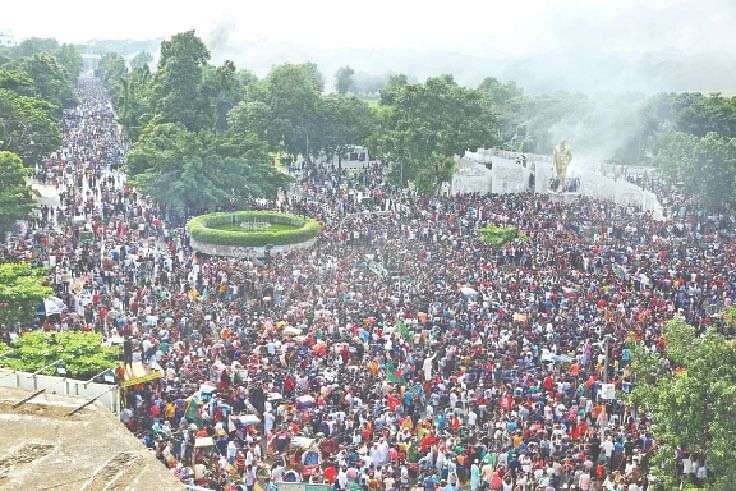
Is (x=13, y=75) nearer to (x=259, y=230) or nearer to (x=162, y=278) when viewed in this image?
(x=259, y=230)

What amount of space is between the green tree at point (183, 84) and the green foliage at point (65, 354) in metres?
29.2

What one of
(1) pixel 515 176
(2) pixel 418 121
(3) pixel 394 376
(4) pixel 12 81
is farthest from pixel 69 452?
(4) pixel 12 81

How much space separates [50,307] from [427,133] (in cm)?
2794

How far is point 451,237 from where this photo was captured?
3594cm

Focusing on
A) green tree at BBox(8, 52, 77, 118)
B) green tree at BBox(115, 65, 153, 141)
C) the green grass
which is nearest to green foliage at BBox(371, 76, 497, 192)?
the green grass

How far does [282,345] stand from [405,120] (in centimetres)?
2905

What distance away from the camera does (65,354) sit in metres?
17.8

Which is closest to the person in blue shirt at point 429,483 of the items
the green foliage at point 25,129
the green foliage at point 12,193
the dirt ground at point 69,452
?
the dirt ground at point 69,452

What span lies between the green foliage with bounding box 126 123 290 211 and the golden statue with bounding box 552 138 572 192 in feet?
47.8

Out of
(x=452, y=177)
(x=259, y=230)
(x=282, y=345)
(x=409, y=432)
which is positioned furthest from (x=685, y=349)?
(x=452, y=177)

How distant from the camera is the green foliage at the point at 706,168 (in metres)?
41.6

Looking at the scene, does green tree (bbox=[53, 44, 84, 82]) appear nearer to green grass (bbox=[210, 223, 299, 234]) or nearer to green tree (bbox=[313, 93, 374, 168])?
green tree (bbox=[313, 93, 374, 168])

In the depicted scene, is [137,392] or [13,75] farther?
[13,75]

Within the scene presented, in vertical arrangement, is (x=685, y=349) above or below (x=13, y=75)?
below
